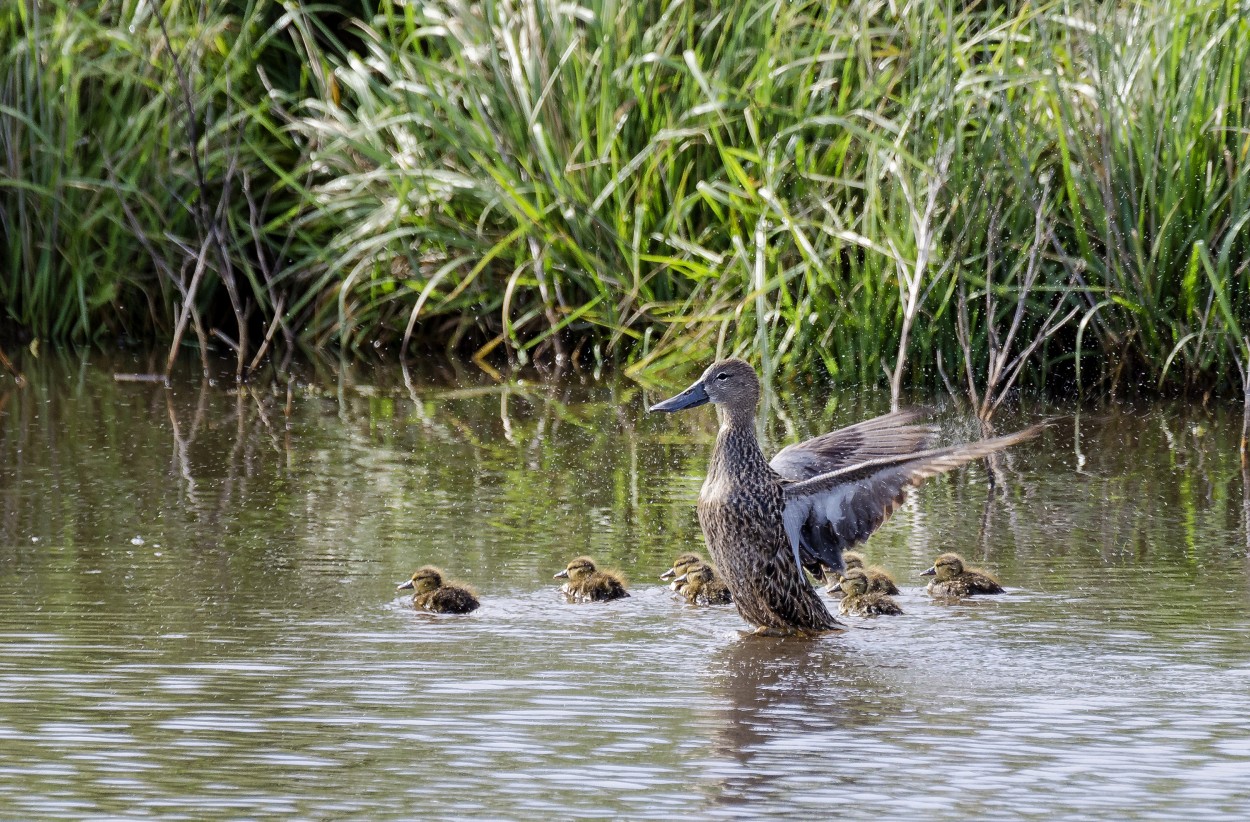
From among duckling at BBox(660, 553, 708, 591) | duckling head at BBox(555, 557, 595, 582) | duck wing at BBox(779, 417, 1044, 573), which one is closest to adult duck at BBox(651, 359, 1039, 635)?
duck wing at BBox(779, 417, 1044, 573)

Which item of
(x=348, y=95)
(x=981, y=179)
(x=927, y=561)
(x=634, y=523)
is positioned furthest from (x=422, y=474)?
(x=348, y=95)

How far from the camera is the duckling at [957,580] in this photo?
17.3 ft

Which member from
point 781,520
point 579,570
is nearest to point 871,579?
point 781,520

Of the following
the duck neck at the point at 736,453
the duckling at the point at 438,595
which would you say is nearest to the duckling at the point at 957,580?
the duck neck at the point at 736,453

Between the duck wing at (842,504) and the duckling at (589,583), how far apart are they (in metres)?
0.48

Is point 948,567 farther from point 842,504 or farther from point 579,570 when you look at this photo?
point 579,570

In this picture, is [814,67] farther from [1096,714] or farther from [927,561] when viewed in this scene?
[1096,714]

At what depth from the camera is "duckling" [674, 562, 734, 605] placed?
5438 mm

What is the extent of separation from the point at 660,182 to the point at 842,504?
4744 millimetres

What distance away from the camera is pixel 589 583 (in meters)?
5.20

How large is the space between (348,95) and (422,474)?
15.3ft

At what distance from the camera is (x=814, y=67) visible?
9680mm

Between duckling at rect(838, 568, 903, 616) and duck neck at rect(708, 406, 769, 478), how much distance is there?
39 centimetres

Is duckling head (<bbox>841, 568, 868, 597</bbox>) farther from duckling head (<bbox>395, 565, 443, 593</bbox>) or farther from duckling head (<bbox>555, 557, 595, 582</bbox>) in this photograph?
duckling head (<bbox>395, 565, 443, 593</bbox>)
